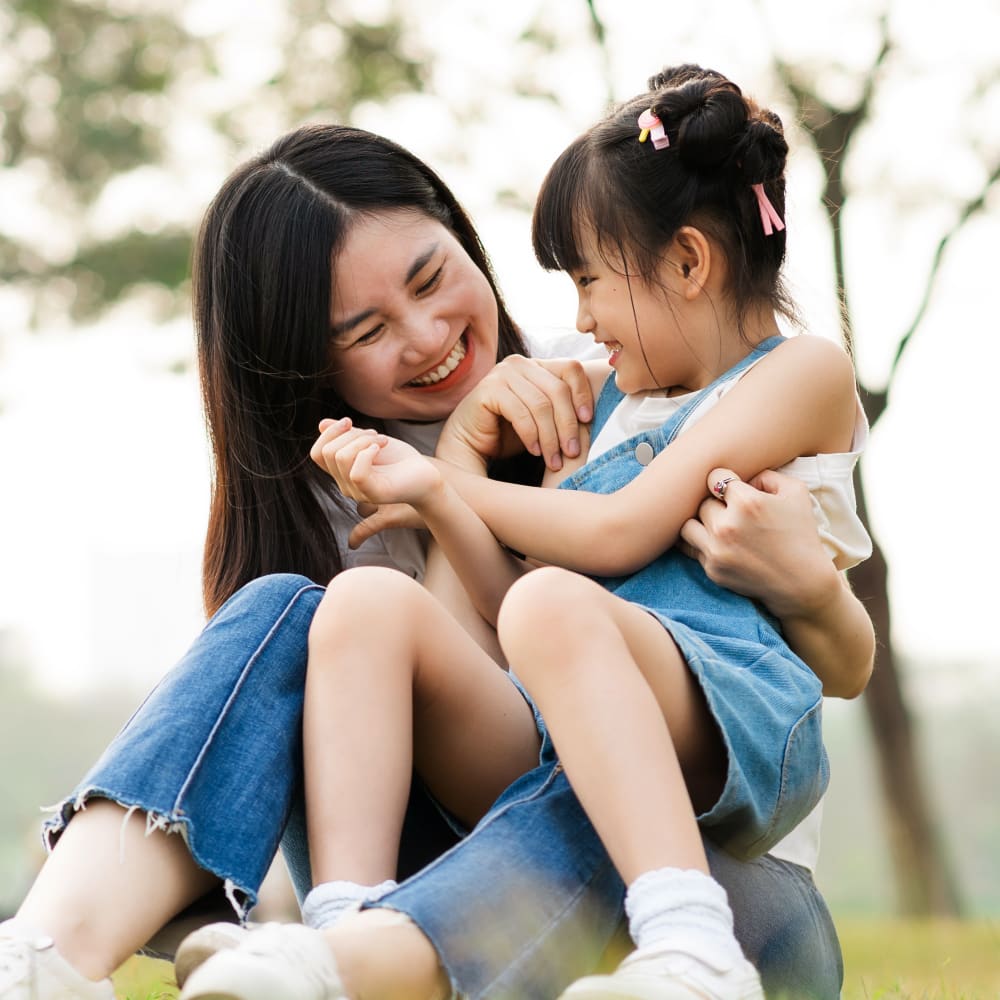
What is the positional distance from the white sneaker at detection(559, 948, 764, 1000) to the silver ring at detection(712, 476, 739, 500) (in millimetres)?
694

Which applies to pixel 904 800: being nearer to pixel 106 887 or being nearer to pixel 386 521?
pixel 386 521

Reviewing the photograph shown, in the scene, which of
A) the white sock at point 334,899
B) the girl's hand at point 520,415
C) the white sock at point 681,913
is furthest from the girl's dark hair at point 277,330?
the white sock at point 681,913

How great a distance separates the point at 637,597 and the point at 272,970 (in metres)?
0.85

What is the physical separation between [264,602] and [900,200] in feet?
16.1

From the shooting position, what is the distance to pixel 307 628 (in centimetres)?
172

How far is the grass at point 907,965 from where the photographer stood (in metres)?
1.97

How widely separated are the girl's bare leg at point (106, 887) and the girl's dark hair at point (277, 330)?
76 centimetres

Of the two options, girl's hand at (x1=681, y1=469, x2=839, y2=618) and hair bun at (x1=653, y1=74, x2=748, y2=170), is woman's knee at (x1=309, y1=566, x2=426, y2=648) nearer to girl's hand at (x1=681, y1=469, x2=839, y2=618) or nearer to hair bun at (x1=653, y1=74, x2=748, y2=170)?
girl's hand at (x1=681, y1=469, x2=839, y2=618)

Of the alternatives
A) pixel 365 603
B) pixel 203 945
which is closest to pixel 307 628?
pixel 365 603

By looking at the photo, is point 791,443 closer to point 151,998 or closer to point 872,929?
point 151,998

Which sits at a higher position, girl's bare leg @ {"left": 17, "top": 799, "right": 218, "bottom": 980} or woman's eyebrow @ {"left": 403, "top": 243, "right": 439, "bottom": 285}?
woman's eyebrow @ {"left": 403, "top": 243, "right": 439, "bottom": 285}

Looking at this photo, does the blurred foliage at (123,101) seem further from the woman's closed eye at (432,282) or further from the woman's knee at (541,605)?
the woman's knee at (541,605)

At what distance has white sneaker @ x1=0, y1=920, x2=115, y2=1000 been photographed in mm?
1365

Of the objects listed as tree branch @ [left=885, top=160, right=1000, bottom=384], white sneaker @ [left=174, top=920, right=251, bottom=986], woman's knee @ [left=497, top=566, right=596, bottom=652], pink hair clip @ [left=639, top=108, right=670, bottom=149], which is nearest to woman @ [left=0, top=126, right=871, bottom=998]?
white sneaker @ [left=174, top=920, right=251, bottom=986]
